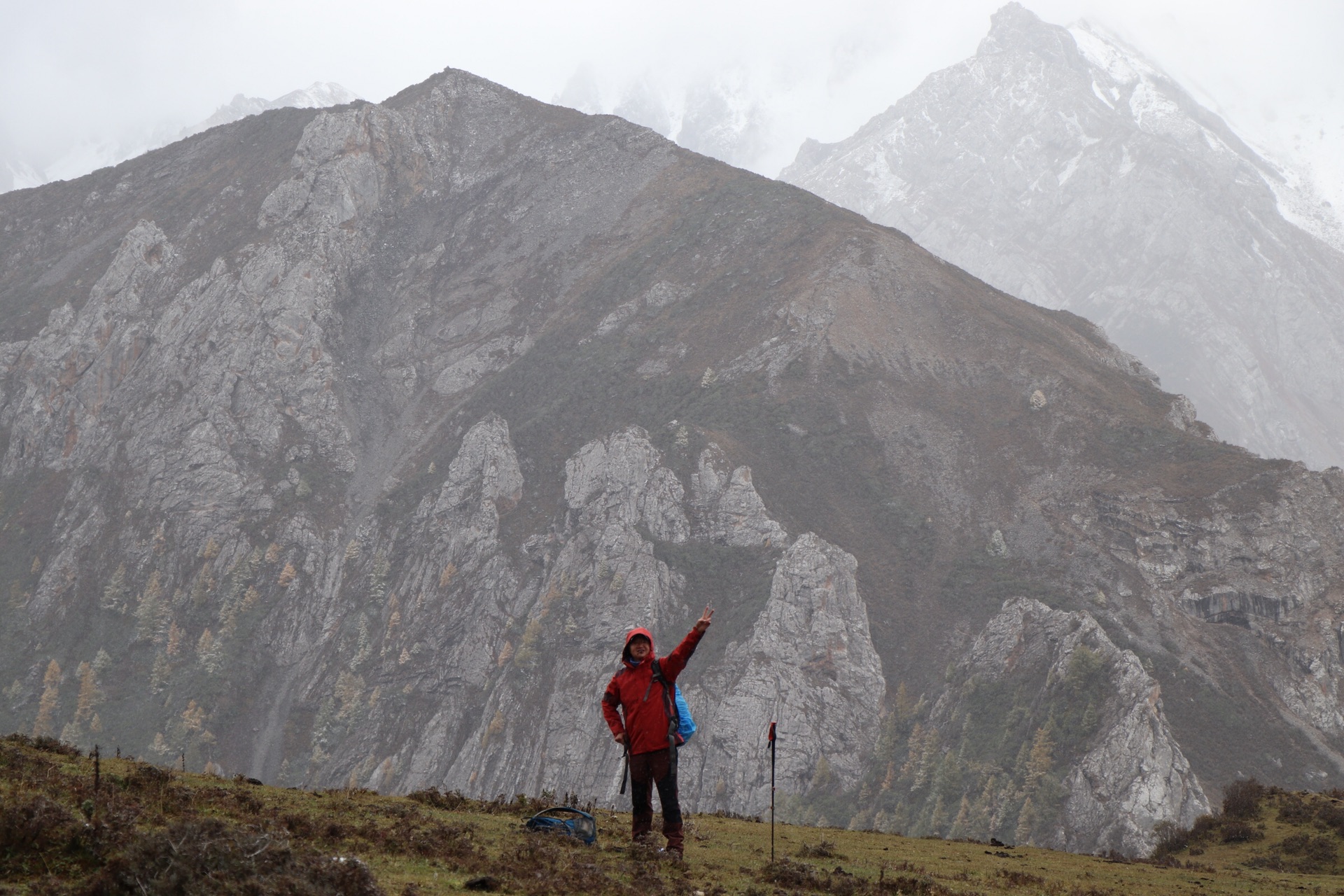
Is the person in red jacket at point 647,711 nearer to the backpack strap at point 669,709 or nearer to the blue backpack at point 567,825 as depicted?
the backpack strap at point 669,709

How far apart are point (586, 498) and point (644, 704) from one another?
296 ft

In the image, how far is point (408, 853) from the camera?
44.7ft

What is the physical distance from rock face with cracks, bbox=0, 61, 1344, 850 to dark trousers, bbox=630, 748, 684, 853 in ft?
173

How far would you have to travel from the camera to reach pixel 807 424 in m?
106

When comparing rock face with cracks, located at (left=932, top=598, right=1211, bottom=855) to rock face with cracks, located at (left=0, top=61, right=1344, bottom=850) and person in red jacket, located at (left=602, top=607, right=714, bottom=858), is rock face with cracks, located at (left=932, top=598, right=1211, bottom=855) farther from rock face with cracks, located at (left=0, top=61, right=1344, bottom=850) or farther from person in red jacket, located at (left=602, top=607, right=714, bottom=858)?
person in red jacket, located at (left=602, top=607, right=714, bottom=858)

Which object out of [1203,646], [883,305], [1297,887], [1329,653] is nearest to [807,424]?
[883,305]

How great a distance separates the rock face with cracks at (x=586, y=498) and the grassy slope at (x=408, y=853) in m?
42.5

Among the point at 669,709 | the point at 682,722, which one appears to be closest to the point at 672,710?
the point at 669,709

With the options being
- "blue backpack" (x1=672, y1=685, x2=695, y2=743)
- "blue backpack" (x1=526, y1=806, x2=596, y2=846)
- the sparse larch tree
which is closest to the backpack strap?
"blue backpack" (x1=672, y1=685, x2=695, y2=743)

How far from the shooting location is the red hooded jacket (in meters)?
14.1

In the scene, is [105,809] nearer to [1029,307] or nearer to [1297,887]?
[1297,887]

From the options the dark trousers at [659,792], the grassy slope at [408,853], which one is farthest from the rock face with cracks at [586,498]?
the dark trousers at [659,792]

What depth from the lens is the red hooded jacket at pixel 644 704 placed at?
14.1 metres

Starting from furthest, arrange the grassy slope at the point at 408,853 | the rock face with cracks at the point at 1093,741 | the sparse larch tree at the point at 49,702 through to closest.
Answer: the sparse larch tree at the point at 49,702, the rock face with cracks at the point at 1093,741, the grassy slope at the point at 408,853
